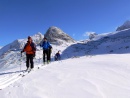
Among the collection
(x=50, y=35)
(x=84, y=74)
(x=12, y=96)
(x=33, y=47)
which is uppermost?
(x=50, y=35)

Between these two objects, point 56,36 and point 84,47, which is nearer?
point 84,47

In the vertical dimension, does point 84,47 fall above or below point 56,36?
below

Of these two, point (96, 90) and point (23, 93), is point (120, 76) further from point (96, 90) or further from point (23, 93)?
point (23, 93)

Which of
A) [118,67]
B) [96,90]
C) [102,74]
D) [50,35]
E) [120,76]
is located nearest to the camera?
[96,90]

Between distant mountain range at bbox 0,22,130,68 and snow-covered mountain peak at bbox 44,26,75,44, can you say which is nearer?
distant mountain range at bbox 0,22,130,68

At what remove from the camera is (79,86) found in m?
6.87

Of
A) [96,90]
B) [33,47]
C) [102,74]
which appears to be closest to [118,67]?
[102,74]

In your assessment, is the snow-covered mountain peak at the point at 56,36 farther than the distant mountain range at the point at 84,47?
Yes

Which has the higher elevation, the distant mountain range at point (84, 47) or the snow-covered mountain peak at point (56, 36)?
the snow-covered mountain peak at point (56, 36)

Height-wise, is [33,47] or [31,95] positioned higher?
[33,47]

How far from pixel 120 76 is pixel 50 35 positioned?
70571mm

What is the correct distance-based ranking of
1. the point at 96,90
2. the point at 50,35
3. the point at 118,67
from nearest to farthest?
the point at 96,90
the point at 118,67
the point at 50,35

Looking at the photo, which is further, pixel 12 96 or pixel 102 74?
pixel 102 74

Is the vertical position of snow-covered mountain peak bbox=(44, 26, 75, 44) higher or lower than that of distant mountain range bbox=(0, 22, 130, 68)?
higher
